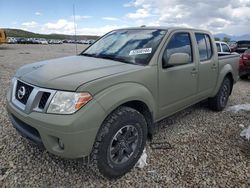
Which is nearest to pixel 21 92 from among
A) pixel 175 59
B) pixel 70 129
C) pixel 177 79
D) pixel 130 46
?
pixel 70 129

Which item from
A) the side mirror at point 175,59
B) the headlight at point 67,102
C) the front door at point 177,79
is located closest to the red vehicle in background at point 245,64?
the front door at point 177,79

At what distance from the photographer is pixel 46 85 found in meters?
2.50

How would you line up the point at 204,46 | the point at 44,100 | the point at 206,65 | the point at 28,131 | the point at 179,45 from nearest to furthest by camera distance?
the point at 44,100 < the point at 28,131 < the point at 179,45 < the point at 206,65 < the point at 204,46

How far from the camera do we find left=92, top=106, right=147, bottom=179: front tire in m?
2.57

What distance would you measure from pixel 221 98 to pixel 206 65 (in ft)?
4.28

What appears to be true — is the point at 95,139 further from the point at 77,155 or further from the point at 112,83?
the point at 112,83

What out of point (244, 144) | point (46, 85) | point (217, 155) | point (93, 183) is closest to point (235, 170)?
point (217, 155)

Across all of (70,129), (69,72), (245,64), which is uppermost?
(69,72)

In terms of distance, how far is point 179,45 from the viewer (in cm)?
384

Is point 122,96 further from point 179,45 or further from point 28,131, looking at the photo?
point 179,45

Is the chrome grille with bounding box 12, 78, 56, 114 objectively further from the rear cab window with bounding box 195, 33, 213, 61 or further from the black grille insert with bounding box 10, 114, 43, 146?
the rear cab window with bounding box 195, 33, 213, 61

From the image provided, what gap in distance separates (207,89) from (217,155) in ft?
5.07

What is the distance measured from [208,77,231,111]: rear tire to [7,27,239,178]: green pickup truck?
1196mm

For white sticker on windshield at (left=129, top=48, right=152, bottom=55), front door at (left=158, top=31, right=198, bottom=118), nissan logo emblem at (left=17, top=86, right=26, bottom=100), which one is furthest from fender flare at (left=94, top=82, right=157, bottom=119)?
nissan logo emblem at (left=17, top=86, right=26, bottom=100)
